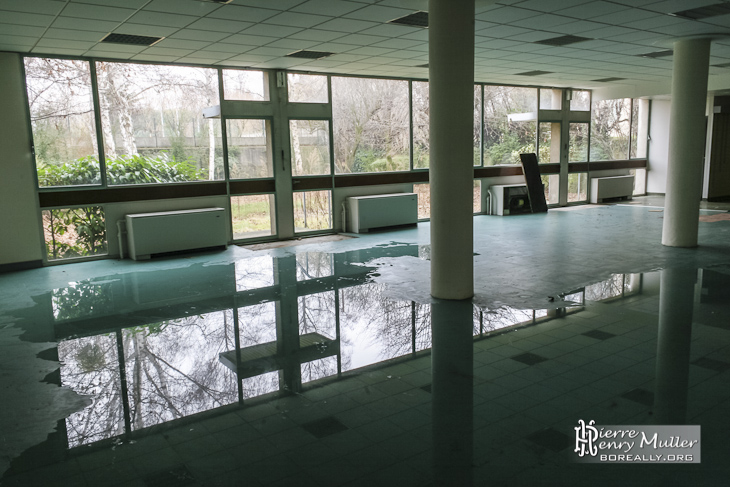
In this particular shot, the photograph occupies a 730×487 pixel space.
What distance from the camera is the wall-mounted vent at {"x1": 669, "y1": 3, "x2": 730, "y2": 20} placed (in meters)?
6.33

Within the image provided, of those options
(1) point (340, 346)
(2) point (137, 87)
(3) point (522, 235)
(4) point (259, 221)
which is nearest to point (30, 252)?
(2) point (137, 87)

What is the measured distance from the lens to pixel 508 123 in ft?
46.1

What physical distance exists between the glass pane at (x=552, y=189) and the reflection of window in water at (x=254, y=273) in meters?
9.21

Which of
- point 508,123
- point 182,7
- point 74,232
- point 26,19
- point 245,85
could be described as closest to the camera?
point 182,7

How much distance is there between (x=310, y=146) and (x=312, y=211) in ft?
4.22

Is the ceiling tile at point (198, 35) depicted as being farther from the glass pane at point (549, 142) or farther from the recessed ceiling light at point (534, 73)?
the glass pane at point (549, 142)

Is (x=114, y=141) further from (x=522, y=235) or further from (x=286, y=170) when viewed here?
(x=522, y=235)

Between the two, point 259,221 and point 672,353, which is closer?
point 672,353

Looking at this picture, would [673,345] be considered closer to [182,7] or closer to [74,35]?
[182,7]

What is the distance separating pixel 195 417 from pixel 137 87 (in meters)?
7.22

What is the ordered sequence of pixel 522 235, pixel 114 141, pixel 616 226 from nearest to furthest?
pixel 114 141 → pixel 522 235 → pixel 616 226

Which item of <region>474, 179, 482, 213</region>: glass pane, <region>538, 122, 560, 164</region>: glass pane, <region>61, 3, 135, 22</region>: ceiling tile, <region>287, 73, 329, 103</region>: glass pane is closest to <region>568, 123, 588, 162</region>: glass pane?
<region>538, 122, 560, 164</region>: glass pane

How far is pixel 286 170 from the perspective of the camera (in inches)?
412

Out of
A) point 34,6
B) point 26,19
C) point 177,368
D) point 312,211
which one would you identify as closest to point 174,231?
point 312,211
